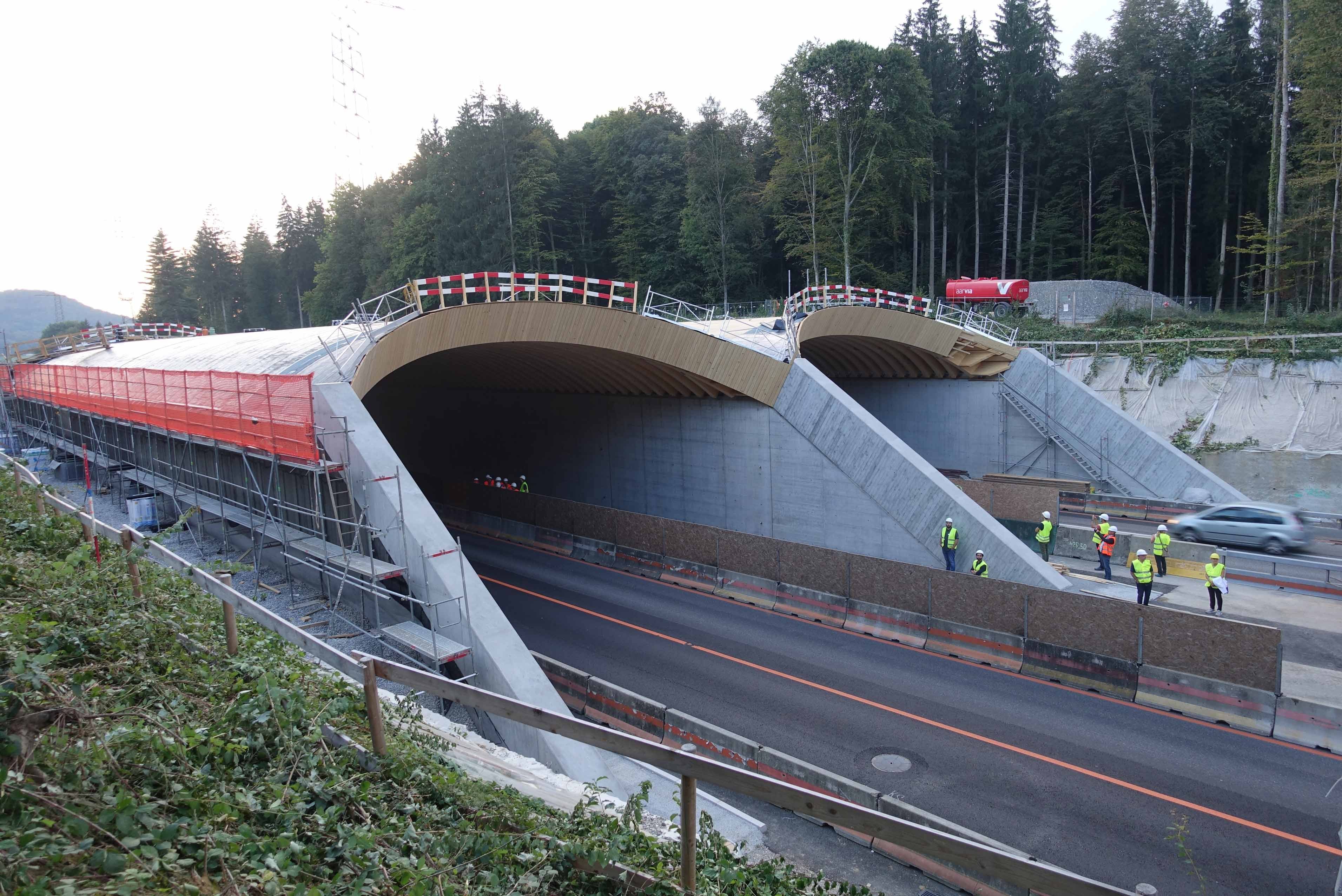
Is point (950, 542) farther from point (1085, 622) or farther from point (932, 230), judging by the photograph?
point (932, 230)

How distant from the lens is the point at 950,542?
709 inches

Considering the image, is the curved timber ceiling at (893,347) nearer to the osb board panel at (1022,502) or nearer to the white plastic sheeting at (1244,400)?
the osb board panel at (1022,502)

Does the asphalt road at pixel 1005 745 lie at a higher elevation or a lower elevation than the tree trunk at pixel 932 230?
lower

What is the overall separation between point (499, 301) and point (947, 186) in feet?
153

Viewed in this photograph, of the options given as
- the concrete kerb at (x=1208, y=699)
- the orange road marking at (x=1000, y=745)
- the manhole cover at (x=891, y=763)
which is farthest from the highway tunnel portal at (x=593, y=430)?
the orange road marking at (x=1000, y=745)

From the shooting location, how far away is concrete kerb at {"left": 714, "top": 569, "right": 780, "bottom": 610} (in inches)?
757

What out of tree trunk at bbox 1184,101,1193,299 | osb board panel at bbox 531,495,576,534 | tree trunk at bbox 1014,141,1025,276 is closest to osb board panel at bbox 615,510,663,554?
osb board panel at bbox 531,495,576,534

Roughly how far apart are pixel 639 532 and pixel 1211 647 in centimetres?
1404

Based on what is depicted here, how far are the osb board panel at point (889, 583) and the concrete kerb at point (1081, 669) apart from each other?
240cm

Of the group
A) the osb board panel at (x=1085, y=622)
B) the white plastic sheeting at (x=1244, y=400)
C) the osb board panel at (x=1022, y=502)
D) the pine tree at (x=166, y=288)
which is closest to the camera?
the osb board panel at (x=1085, y=622)

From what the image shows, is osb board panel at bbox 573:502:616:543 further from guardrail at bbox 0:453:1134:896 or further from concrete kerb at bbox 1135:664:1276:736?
guardrail at bbox 0:453:1134:896

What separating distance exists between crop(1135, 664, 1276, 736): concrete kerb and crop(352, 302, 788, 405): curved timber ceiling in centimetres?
1143

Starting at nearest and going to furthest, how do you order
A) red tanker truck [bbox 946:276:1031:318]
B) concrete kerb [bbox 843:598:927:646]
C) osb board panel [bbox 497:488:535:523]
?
concrete kerb [bbox 843:598:927:646] < osb board panel [bbox 497:488:535:523] < red tanker truck [bbox 946:276:1031:318]

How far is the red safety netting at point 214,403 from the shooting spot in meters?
14.2
